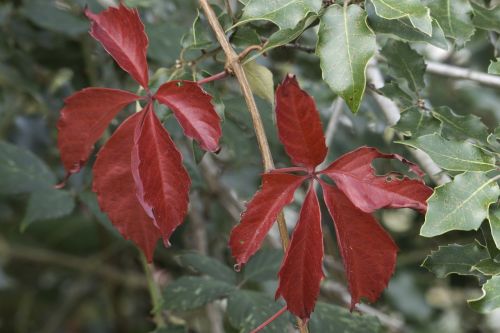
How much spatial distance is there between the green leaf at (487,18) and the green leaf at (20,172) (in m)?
0.67

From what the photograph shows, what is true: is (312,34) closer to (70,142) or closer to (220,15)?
(220,15)

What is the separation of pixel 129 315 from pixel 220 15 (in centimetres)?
126

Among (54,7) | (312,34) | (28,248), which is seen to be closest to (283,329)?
(312,34)

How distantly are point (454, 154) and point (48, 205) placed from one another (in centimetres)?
66

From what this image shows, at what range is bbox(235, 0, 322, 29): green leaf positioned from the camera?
728 millimetres

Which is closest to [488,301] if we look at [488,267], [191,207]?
[488,267]

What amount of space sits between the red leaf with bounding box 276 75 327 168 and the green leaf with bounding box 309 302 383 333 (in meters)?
0.33

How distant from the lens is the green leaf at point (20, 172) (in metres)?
1.22

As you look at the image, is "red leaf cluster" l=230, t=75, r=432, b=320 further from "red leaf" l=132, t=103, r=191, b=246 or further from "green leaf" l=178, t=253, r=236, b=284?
"green leaf" l=178, t=253, r=236, b=284

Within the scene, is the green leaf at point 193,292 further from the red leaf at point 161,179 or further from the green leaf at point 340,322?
the red leaf at point 161,179

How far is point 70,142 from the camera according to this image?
2.60ft

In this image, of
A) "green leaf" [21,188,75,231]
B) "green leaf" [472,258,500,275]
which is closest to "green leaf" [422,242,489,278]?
"green leaf" [472,258,500,275]

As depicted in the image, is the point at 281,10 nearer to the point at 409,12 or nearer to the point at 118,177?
the point at 409,12

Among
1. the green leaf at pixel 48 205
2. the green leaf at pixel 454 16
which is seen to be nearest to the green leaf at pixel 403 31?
the green leaf at pixel 454 16
